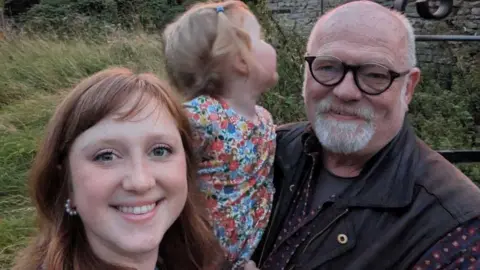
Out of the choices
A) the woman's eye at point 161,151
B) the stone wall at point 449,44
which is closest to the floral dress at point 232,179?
the woman's eye at point 161,151

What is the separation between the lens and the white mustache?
2.50 m

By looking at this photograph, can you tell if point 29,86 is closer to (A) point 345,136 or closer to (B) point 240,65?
(B) point 240,65

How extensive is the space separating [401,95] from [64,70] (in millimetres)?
6606

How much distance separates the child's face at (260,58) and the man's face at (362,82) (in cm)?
47

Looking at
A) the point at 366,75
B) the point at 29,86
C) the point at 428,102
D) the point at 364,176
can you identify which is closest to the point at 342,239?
the point at 364,176

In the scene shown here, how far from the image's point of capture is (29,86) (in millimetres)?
8195

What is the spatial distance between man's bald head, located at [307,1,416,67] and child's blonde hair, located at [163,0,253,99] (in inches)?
18.7

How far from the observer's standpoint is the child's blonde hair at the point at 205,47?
9.41 ft

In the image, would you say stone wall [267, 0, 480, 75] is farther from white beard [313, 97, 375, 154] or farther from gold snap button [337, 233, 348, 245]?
gold snap button [337, 233, 348, 245]

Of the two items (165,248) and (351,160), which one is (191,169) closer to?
(165,248)

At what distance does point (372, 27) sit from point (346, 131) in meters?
0.42

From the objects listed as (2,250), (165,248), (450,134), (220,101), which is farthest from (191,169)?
(450,134)

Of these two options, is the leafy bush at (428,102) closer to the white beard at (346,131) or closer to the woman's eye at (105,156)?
the white beard at (346,131)

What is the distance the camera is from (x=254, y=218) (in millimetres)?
2623
